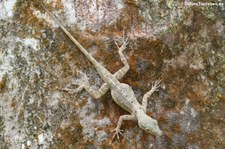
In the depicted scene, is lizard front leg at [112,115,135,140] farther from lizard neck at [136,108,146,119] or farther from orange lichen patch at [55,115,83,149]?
orange lichen patch at [55,115,83,149]

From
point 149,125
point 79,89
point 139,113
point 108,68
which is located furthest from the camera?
point 108,68

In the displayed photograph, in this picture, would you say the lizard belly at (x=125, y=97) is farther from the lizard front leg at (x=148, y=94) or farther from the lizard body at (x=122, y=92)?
the lizard front leg at (x=148, y=94)

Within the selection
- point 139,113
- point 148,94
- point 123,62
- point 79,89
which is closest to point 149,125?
point 139,113

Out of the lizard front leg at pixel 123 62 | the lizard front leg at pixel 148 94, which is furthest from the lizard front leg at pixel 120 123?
the lizard front leg at pixel 123 62

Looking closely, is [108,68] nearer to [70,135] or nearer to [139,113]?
[139,113]

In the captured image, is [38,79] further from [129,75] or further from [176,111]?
[176,111]

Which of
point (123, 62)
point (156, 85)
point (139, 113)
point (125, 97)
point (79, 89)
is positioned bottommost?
point (139, 113)

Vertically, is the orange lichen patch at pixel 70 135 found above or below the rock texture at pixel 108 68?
below

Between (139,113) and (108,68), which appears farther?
(108,68)
